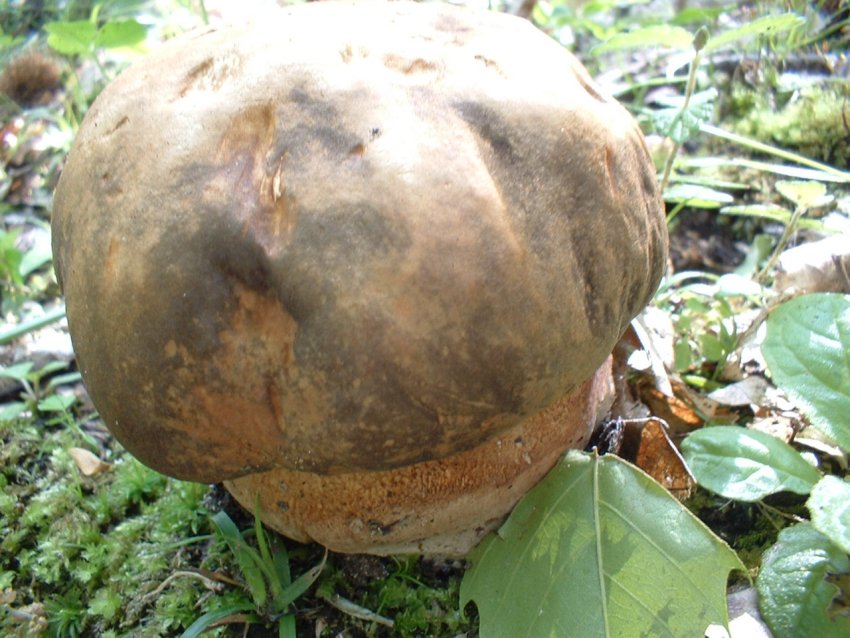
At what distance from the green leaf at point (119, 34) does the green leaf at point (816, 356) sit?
1.98 m

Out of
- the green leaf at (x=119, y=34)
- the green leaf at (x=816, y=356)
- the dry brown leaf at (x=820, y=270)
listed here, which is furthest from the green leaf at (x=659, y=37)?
the green leaf at (x=119, y=34)

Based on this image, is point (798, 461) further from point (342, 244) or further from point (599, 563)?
point (342, 244)

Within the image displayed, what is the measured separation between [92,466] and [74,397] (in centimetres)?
26

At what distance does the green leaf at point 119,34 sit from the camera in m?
2.23

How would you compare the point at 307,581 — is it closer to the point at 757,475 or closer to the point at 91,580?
the point at 91,580

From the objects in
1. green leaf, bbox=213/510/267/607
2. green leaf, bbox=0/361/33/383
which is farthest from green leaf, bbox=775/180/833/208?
green leaf, bbox=0/361/33/383

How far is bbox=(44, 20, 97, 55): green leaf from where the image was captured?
2223 millimetres

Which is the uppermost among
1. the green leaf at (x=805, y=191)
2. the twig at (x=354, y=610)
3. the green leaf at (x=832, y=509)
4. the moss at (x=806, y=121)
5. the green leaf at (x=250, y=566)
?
the green leaf at (x=805, y=191)

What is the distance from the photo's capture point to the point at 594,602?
1.19 metres

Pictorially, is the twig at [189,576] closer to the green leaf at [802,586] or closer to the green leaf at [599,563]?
the green leaf at [599,563]

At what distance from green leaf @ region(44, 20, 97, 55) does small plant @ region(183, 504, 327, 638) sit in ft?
5.50

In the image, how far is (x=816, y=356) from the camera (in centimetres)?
134

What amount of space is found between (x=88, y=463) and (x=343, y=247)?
1215mm

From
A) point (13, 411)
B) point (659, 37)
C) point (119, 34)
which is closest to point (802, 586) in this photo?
point (659, 37)
